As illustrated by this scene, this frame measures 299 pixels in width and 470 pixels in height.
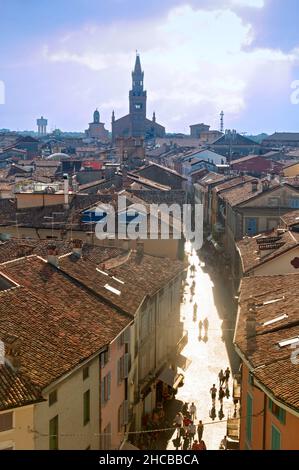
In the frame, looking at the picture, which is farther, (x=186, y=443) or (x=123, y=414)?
(x=186, y=443)

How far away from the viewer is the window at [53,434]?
17.3 m

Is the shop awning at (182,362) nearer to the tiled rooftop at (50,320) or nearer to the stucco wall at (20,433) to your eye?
the tiled rooftop at (50,320)

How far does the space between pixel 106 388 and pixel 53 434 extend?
4730mm

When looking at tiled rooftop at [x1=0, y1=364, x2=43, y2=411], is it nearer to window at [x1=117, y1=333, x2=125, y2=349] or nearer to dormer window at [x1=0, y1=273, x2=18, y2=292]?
dormer window at [x1=0, y1=273, x2=18, y2=292]

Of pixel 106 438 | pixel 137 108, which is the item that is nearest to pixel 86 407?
pixel 106 438

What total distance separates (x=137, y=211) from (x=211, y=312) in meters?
9.14

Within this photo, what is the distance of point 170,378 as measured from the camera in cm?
3123

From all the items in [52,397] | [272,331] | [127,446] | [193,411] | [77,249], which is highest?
[77,249]

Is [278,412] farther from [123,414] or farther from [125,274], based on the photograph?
[125,274]

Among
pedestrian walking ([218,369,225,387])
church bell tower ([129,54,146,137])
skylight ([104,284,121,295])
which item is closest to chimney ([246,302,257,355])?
skylight ([104,284,121,295])

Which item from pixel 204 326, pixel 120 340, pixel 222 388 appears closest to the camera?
pixel 120 340

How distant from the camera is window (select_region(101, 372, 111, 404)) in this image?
21500 millimetres

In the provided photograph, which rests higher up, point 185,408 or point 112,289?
point 112,289
